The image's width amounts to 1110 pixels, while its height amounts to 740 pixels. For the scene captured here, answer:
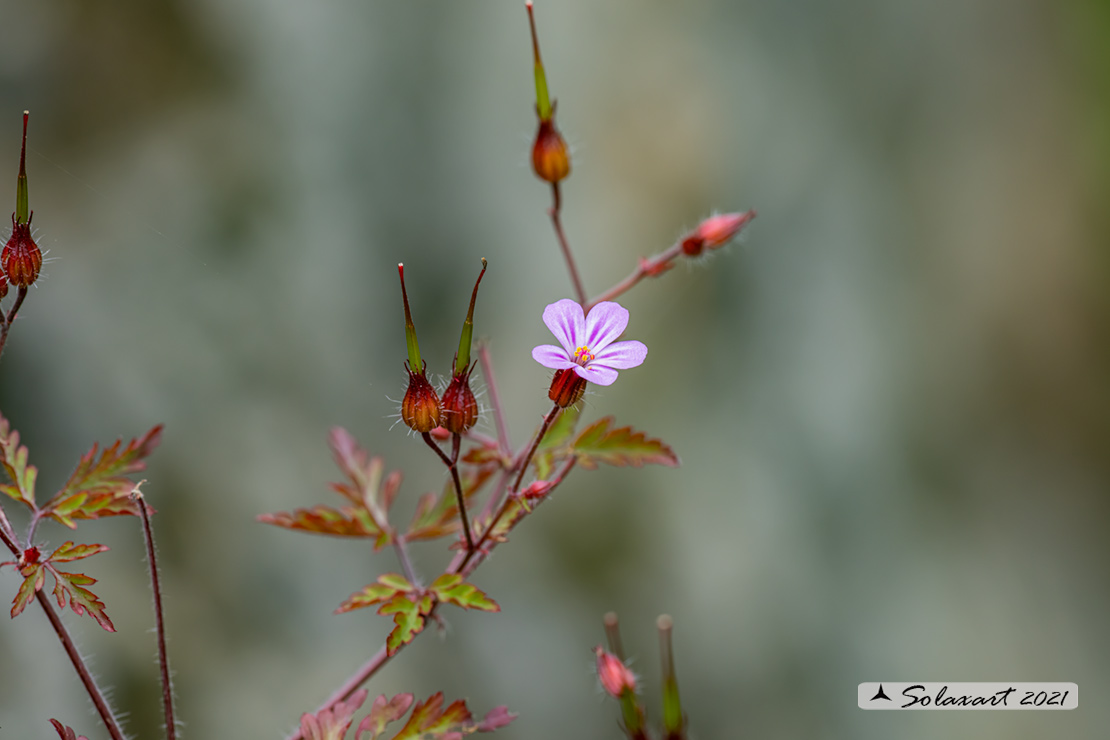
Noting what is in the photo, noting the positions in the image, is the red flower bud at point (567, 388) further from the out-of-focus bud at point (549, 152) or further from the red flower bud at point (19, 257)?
the red flower bud at point (19, 257)

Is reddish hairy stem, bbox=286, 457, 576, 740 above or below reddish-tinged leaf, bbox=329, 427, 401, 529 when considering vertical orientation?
below

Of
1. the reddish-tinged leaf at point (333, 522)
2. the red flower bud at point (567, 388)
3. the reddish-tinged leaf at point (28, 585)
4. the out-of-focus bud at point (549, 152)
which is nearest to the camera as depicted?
the reddish-tinged leaf at point (28, 585)

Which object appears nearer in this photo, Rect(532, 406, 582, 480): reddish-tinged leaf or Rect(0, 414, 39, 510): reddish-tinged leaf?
Rect(0, 414, 39, 510): reddish-tinged leaf

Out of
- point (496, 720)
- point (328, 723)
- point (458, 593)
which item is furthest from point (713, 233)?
point (328, 723)

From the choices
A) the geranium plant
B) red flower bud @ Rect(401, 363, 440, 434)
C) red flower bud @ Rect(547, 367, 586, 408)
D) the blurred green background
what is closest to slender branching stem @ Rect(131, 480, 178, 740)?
the geranium plant

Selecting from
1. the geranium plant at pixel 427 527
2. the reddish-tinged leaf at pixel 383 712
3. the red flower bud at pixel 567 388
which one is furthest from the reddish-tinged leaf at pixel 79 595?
the red flower bud at pixel 567 388

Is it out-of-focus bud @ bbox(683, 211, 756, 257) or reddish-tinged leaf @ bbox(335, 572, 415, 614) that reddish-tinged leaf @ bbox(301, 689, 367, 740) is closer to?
reddish-tinged leaf @ bbox(335, 572, 415, 614)
